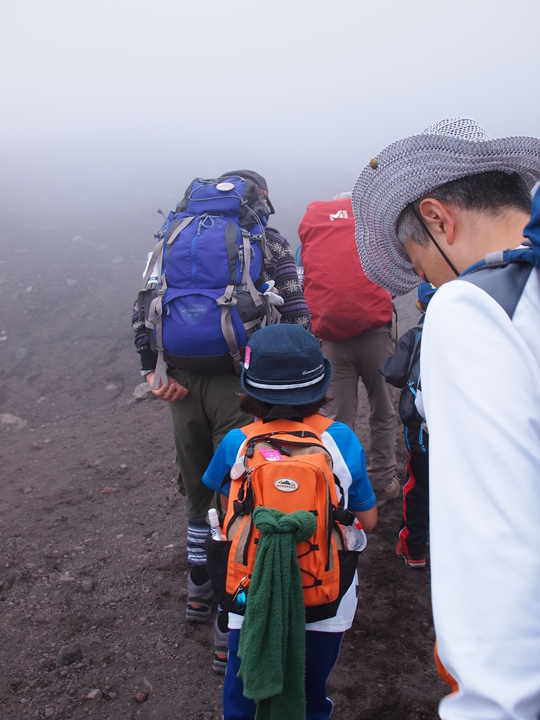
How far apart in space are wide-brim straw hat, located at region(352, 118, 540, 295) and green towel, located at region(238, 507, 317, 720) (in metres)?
0.92

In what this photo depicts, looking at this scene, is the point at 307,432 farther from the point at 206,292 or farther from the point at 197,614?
the point at 197,614

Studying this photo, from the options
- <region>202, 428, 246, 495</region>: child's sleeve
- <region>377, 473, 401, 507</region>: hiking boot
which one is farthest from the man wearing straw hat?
<region>377, 473, 401, 507</region>: hiking boot

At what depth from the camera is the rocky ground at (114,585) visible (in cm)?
240

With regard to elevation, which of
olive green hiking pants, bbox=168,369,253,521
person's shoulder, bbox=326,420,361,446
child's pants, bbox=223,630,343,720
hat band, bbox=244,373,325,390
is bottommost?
child's pants, bbox=223,630,343,720

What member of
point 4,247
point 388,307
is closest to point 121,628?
point 388,307

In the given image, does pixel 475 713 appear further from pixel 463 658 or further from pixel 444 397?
pixel 444 397

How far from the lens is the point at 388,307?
341 centimetres

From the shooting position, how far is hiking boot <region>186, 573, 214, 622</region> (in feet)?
9.21

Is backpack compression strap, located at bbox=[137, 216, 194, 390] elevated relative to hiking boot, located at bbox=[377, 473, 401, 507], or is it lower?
elevated

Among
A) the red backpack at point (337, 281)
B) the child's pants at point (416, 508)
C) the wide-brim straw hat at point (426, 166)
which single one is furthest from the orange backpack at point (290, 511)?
the red backpack at point (337, 281)

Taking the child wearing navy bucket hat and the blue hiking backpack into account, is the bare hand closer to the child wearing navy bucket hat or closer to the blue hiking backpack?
the blue hiking backpack

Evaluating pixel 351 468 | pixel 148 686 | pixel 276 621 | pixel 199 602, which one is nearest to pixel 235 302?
pixel 351 468

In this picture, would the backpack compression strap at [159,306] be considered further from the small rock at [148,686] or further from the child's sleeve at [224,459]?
the small rock at [148,686]

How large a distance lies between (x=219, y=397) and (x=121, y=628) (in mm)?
1407
